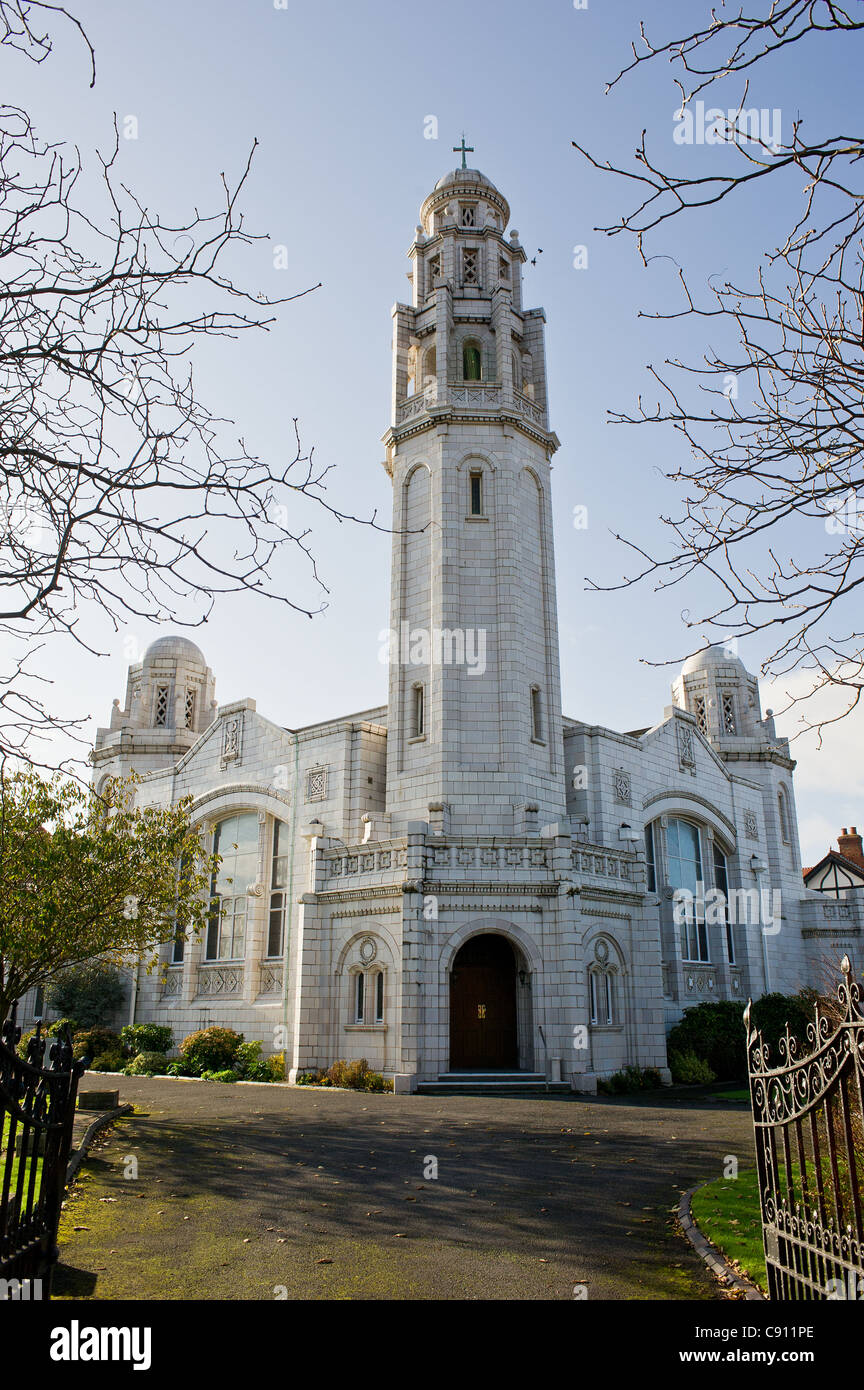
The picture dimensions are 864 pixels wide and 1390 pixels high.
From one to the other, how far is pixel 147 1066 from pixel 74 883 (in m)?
12.5

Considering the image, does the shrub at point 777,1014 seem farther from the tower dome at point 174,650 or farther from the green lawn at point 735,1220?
the tower dome at point 174,650

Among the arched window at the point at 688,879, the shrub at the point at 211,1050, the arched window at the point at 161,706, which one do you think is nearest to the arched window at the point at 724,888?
the arched window at the point at 688,879

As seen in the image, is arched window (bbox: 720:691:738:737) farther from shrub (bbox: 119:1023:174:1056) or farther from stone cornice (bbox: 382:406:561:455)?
shrub (bbox: 119:1023:174:1056)

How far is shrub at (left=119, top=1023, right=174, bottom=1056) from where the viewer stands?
2923 cm

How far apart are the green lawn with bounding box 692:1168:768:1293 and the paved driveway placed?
29 centimetres

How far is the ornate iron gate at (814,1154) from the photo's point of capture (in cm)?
461

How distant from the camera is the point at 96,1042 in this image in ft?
94.0

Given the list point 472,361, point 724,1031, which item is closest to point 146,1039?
point 724,1031

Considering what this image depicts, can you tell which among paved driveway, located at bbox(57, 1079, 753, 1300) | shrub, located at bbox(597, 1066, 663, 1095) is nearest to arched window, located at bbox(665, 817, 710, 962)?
shrub, located at bbox(597, 1066, 663, 1095)

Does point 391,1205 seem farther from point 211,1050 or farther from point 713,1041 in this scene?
point 713,1041

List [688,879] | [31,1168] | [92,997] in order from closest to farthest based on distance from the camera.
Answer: [31,1168] < [92,997] < [688,879]

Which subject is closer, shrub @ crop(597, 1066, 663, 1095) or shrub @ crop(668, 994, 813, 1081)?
shrub @ crop(597, 1066, 663, 1095)
